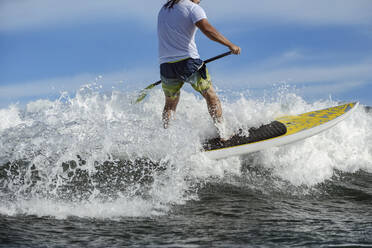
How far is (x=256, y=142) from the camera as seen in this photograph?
16.3 ft

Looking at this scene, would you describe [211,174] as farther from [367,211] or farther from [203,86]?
[367,211]

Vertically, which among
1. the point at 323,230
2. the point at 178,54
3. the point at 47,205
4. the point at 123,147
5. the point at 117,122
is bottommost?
the point at 323,230

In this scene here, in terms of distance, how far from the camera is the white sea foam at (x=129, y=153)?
375 cm

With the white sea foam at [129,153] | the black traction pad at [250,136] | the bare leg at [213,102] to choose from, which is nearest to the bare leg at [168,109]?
the white sea foam at [129,153]

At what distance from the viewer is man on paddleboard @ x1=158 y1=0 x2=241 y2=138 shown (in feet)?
13.8

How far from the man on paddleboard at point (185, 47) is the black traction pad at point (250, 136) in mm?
352

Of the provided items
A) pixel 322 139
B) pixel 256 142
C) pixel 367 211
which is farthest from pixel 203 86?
pixel 322 139

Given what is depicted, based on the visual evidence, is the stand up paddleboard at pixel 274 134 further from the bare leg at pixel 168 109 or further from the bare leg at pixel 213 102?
the bare leg at pixel 168 109

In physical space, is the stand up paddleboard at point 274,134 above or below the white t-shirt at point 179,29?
below

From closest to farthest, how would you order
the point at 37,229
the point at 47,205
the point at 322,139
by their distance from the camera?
the point at 37,229 < the point at 47,205 < the point at 322,139

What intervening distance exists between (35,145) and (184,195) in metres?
1.86

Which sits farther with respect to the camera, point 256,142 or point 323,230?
point 256,142

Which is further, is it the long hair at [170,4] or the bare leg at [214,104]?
the bare leg at [214,104]

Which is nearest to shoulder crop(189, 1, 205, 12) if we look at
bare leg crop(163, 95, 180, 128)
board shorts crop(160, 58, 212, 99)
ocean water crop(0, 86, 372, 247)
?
board shorts crop(160, 58, 212, 99)
